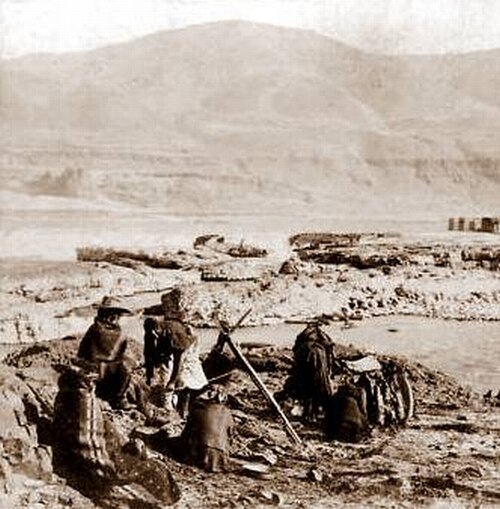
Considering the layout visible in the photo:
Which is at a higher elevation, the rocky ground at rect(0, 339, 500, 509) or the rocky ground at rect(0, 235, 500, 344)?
the rocky ground at rect(0, 235, 500, 344)

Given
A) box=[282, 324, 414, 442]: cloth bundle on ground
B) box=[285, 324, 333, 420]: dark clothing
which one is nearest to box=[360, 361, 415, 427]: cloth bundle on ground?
box=[282, 324, 414, 442]: cloth bundle on ground

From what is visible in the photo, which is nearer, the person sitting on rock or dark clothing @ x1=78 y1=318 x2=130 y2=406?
dark clothing @ x1=78 y1=318 x2=130 y2=406

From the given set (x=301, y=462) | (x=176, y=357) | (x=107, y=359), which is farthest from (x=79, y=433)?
(x=301, y=462)

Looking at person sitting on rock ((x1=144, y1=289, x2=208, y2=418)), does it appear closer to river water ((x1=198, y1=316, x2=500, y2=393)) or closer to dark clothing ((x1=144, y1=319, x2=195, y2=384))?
dark clothing ((x1=144, y1=319, x2=195, y2=384))

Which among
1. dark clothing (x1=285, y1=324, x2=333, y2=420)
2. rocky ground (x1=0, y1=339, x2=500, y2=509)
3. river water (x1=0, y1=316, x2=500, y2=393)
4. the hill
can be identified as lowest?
rocky ground (x1=0, y1=339, x2=500, y2=509)

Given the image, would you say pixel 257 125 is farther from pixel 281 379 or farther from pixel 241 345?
pixel 281 379

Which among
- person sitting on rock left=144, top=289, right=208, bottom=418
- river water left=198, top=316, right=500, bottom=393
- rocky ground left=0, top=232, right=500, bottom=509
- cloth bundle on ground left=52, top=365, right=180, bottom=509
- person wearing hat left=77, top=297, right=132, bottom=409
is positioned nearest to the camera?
cloth bundle on ground left=52, top=365, right=180, bottom=509

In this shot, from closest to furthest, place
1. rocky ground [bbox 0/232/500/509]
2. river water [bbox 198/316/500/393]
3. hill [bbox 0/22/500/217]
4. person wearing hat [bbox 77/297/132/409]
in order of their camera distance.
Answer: rocky ground [bbox 0/232/500/509] → person wearing hat [bbox 77/297/132/409] → river water [bbox 198/316/500/393] → hill [bbox 0/22/500/217]
